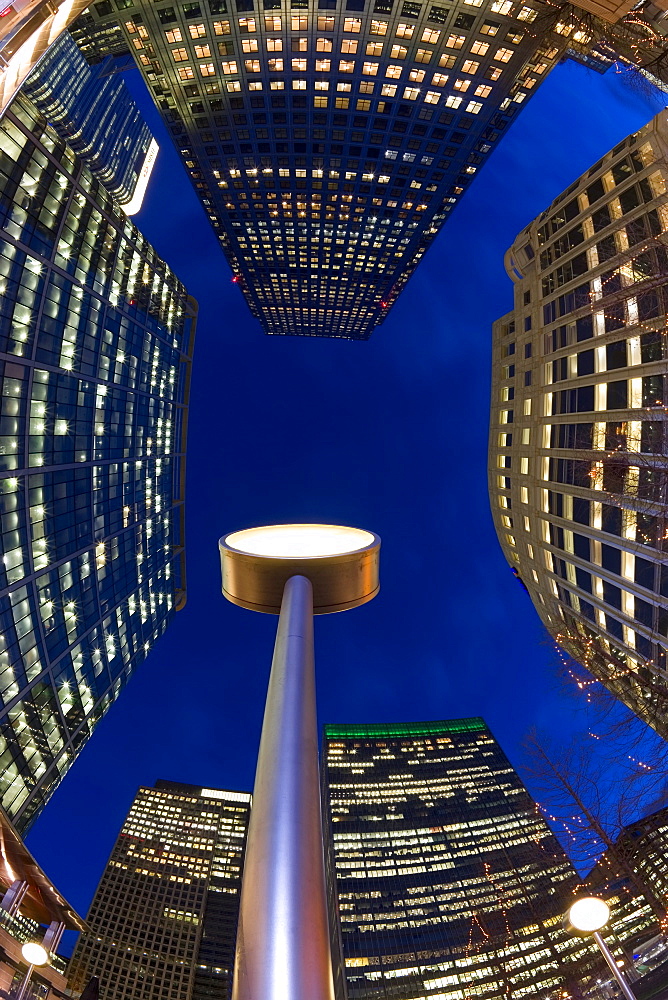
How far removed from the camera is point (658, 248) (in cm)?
1655

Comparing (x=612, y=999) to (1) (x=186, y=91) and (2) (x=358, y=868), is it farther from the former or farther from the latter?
(2) (x=358, y=868)

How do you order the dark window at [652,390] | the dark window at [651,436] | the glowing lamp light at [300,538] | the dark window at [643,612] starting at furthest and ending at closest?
1. the dark window at [643,612]
2. the dark window at [652,390]
3. the dark window at [651,436]
4. the glowing lamp light at [300,538]

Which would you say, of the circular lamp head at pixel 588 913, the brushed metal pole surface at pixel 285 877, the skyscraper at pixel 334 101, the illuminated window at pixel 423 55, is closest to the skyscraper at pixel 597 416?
the circular lamp head at pixel 588 913

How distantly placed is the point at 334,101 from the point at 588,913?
57.6 metres

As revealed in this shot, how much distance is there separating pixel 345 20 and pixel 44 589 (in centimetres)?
5273

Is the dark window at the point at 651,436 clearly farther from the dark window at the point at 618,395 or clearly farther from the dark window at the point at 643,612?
the dark window at the point at 643,612

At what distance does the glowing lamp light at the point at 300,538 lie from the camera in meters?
11.8

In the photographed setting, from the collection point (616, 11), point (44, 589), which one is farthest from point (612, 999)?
point (44, 589)

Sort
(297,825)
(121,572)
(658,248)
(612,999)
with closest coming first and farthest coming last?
1. (297,825)
2. (612,999)
3. (658,248)
4. (121,572)

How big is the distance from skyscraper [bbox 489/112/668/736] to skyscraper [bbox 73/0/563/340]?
23.8m

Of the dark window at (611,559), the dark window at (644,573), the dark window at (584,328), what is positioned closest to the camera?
the dark window at (644,573)

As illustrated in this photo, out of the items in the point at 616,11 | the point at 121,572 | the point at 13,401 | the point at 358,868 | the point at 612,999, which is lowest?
the point at 358,868

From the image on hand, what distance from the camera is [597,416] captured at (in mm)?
22094

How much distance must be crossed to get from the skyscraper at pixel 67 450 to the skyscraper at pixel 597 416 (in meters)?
34.7
